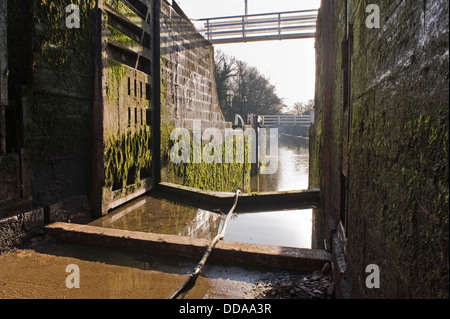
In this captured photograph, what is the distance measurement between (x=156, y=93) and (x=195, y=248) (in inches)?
171

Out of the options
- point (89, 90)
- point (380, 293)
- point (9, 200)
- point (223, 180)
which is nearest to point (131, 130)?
point (89, 90)

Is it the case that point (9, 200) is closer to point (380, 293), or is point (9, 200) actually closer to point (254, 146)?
point (380, 293)

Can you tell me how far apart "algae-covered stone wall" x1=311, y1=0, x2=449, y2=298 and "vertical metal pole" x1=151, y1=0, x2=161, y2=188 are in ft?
17.4

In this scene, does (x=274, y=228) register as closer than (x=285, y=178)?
Yes

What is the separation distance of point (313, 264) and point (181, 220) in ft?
7.66

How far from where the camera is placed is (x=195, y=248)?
3.33 metres

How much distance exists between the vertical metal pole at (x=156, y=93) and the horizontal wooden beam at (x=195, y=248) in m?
2.99

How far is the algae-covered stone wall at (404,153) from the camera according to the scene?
873 millimetres

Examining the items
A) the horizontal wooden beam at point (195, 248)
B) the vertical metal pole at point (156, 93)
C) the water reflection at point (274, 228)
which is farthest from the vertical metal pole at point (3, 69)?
the vertical metal pole at point (156, 93)

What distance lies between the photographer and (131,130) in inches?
227

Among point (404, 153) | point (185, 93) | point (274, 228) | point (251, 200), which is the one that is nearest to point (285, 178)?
point (185, 93)

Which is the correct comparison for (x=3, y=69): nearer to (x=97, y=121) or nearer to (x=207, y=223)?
(x=97, y=121)
